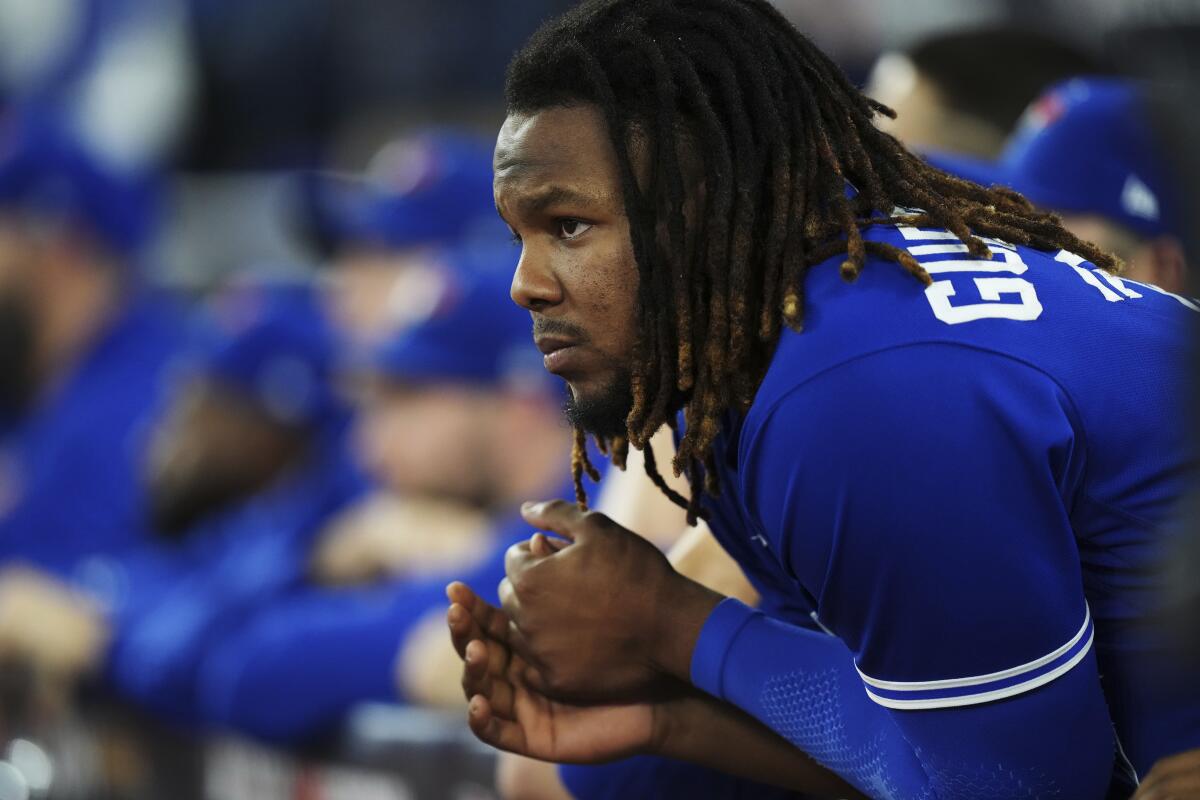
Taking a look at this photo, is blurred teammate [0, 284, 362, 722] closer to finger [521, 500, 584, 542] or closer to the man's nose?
finger [521, 500, 584, 542]

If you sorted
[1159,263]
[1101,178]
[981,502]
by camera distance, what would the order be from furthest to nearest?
[1101,178], [1159,263], [981,502]

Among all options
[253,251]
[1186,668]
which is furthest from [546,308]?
[253,251]

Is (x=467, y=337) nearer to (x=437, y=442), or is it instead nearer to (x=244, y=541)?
(x=437, y=442)

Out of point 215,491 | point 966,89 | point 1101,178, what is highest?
point 966,89

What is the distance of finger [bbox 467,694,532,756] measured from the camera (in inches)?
89.4

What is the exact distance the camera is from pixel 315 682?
13.0ft

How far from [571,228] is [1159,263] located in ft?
4.89

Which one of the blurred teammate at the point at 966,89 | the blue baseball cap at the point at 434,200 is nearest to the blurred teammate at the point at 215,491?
the blue baseball cap at the point at 434,200

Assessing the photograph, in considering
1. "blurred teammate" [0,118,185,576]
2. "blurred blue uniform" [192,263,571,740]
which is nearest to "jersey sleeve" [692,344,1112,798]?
"blurred blue uniform" [192,263,571,740]

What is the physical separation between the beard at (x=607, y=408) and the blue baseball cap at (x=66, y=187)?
429cm

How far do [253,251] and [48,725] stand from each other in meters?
3.64

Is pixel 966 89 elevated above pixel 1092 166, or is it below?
above

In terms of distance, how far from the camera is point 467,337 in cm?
431

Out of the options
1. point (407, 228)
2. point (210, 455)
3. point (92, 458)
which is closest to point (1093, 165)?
point (407, 228)
